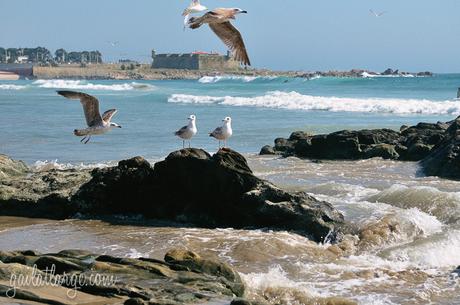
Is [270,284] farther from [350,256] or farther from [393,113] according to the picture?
[393,113]

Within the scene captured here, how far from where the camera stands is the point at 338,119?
3406 centimetres

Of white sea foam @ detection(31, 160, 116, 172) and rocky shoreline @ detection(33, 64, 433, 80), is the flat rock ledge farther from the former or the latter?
rocky shoreline @ detection(33, 64, 433, 80)

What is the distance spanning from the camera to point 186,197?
10797mm

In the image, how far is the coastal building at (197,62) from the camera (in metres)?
151

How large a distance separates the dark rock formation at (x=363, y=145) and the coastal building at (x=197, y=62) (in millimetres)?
126837

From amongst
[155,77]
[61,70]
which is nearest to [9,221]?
[155,77]

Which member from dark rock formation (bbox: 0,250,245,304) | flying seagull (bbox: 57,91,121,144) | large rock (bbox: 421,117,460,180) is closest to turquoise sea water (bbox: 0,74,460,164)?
large rock (bbox: 421,117,460,180)

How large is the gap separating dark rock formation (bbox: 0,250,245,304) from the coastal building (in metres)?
Answer: 139

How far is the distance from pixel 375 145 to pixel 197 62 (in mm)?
136306

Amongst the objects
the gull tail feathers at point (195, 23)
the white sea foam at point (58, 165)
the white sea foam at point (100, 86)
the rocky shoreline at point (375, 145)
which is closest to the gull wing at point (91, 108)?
the gull tail feathers at point (195, 23)

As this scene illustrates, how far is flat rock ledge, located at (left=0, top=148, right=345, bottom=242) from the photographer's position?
399 inches

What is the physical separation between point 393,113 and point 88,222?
96.0 feet

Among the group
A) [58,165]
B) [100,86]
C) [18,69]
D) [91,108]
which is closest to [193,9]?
[91,108]

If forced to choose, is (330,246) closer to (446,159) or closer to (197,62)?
(446,159)
